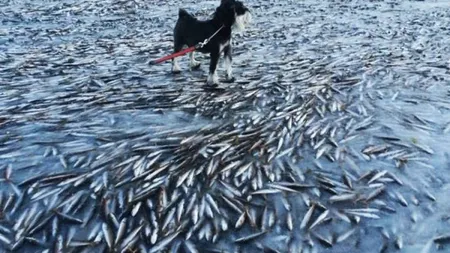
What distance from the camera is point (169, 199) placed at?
16.2ft

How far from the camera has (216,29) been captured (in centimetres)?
790

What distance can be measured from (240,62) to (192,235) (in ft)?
21.8

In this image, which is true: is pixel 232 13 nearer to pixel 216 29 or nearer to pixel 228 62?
pixel 216 29

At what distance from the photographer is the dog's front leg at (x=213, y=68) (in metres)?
8.09

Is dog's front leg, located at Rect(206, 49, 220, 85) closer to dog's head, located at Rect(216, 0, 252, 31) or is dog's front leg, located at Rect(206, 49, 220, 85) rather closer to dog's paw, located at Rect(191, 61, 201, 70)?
dog's head, located at Rect(216, 0, 252, 31)

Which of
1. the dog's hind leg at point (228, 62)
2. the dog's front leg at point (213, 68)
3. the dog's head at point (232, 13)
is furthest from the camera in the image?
the dog's hind leg at point (228, 62)

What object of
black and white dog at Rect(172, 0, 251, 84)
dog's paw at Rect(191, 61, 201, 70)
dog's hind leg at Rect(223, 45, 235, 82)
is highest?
black and white dog at Rect(172, 0, 251, 84)

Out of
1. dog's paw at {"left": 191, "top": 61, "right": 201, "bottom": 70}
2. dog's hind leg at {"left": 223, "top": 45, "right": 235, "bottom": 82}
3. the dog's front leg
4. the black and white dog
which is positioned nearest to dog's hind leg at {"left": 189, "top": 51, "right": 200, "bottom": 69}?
dog's paw at {"left": 191, "top": 61, "right": 201, "bottom": 70}

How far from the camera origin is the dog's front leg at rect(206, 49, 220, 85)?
8.09 metres

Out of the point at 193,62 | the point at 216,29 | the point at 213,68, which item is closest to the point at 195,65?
the point at 193,62

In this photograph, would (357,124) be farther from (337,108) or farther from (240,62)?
(240,62)

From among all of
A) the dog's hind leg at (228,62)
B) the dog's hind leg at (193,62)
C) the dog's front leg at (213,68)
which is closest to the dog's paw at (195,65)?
the dog's hind leg at (193,62)

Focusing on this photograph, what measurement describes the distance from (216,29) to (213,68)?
0.80 meters

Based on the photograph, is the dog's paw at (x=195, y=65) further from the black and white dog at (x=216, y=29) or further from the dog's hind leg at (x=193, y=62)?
the black and white dog at (x=216, y=29)
